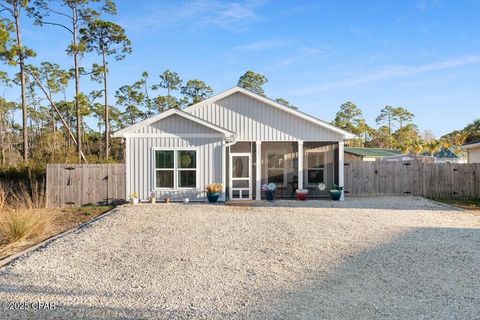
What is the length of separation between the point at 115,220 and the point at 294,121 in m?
9.57

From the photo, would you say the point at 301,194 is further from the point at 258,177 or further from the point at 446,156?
the point at 446,156

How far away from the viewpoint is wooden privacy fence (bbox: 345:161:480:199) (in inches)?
761

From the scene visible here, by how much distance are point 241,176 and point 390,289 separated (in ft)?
40.7

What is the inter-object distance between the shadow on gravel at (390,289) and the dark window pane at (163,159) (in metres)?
10.3

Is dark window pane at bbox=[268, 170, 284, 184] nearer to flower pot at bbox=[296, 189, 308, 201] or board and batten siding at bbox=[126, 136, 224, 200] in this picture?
A: flower pot at bbox=[296, 189, 308, 201]

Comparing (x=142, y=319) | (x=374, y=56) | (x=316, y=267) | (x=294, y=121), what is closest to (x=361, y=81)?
(x=374, y=56)

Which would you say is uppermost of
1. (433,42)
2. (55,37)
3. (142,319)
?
(55,37)

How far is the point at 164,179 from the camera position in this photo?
16.1 m

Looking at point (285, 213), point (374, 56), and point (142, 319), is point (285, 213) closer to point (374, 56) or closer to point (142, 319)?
point (142, 319)

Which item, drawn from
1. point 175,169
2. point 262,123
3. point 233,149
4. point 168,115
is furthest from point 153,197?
point 262,123

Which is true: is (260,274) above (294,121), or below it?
below

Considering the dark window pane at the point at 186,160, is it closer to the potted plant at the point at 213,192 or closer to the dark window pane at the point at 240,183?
the potted plant at the point at 213,192

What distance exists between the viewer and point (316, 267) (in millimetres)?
6590

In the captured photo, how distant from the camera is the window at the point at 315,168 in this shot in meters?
19.2
